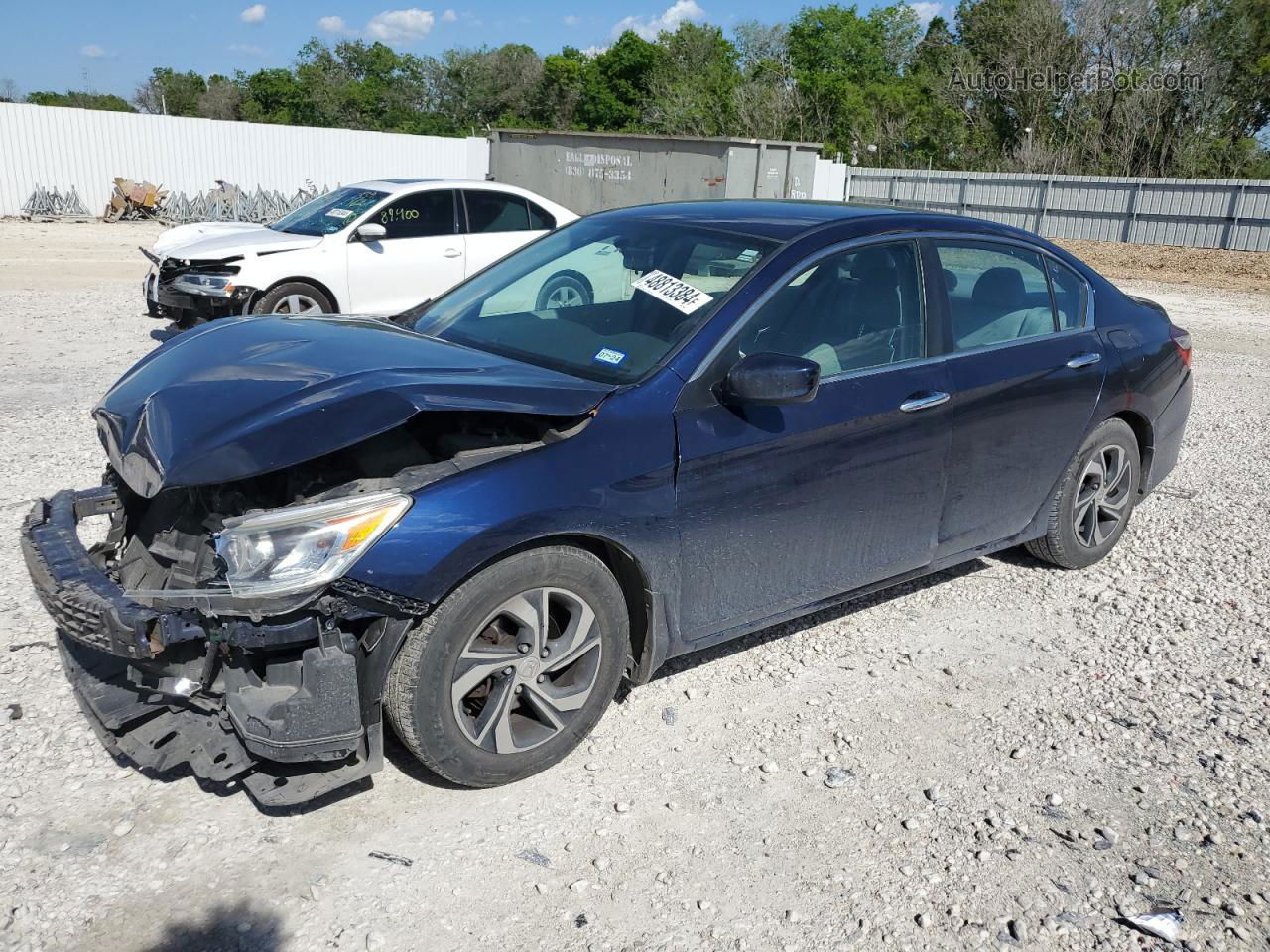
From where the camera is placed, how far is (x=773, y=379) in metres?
3.35

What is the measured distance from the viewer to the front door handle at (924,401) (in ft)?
13.0

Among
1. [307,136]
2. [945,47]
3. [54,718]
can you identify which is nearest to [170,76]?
[945,47]

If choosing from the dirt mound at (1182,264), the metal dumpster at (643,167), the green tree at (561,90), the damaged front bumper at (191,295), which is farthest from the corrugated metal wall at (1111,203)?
the green tree at (561,90)

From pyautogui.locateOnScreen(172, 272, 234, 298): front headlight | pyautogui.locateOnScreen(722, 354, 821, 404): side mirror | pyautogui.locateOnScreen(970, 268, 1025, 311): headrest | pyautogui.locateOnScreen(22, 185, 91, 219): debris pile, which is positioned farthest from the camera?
pyautogui.locateOnScreen(22, 185, 91, 219): debris pile

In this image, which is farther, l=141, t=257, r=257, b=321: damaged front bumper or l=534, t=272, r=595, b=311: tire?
l=141, t=257, r=257, b=321: damaged front bumper

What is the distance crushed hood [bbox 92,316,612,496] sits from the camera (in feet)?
9.54

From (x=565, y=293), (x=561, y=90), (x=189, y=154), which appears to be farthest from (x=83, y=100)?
(x=565, y=293)

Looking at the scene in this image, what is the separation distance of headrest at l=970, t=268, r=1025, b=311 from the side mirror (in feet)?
4.74

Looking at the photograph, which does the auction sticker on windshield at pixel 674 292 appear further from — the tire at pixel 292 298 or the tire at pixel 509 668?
the tire at pixel 292 298

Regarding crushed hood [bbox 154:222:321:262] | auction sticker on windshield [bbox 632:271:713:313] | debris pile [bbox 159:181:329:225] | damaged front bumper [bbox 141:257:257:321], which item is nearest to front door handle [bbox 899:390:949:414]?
auction sticker on windshield [bbox 632:271:713:313]

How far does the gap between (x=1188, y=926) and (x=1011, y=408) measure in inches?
84.4

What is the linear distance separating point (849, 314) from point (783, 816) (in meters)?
1.83

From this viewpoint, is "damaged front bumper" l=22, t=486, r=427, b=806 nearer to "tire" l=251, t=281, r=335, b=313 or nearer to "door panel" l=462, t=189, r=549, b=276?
"tire" l=251, t=281, r=335, b=313

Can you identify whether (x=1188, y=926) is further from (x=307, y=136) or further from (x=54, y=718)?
(x=307, y=136)
